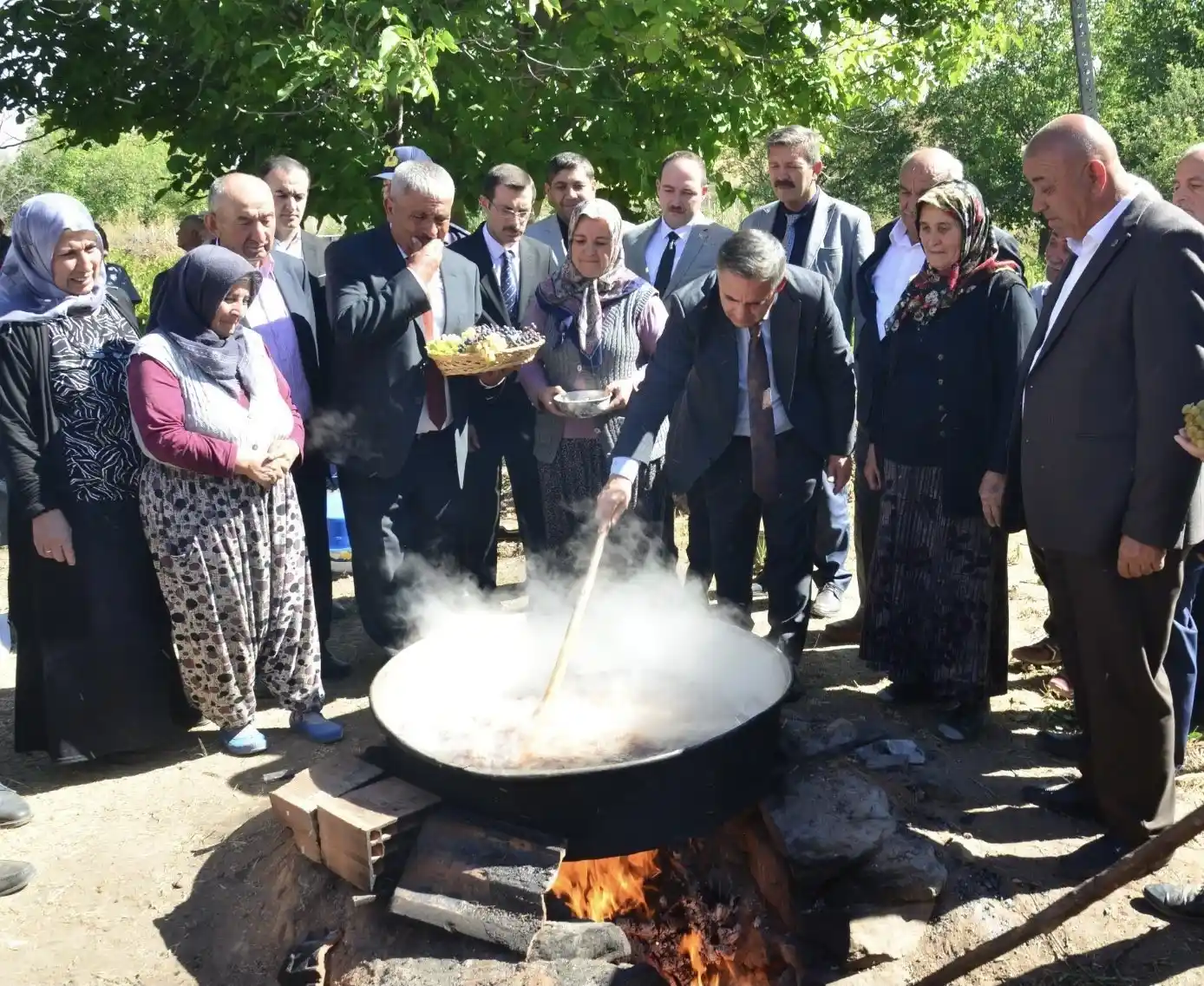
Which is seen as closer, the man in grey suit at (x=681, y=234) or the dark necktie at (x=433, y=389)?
the dark necktie at (x=433, y=389)

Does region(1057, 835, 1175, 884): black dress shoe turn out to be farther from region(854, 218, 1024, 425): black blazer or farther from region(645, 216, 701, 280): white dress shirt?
region(645, 216, 701, 280): white dress shirt

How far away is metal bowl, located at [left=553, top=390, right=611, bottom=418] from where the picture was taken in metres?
4.55

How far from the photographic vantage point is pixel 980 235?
3.92 metres

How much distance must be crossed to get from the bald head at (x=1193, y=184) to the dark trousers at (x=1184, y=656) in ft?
4.92

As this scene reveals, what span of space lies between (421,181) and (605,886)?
9.04 feet

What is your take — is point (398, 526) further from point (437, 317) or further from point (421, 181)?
point (421, 181)

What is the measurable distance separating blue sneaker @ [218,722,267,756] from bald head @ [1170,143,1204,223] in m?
4.27

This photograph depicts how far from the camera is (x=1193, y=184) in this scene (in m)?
4.34

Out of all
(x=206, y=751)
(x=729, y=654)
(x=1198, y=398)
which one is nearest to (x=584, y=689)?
(x=729, y=654)

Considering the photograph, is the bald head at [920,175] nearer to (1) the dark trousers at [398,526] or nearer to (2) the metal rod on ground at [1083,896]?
(1) the dark trousers at [398,526]

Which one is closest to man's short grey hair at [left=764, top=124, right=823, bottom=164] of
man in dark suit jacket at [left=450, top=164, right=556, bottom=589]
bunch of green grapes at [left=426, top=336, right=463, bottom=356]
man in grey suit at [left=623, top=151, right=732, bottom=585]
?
man in grey suit at [left=623, top=151, right=732, bottom=585]

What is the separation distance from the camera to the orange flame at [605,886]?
3.25 metres

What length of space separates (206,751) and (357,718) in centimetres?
62

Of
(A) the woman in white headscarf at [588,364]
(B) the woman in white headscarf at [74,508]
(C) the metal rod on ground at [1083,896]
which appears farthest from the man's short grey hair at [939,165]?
(B) the woman in white headscarf at [74,508]
